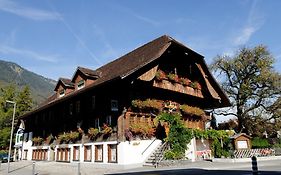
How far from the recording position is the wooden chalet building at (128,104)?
23047 mm

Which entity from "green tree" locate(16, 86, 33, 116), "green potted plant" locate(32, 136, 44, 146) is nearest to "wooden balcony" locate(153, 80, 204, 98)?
"green potted plant" locate(32, 136, 44, 146)

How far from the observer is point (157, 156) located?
2247 cm

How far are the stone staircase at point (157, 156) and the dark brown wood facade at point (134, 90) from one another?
2533mm

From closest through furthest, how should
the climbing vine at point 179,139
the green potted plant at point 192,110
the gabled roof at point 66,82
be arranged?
the climbing vine at point 179,139
the green potted plant at point 192,110
the gabled roof at point 66,82

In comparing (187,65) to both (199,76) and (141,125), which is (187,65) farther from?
(141,125)

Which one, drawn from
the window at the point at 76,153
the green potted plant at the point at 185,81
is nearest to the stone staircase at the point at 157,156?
the green potted plant at the point at 185,81

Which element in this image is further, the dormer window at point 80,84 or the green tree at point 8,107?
the green tree at point 8,107

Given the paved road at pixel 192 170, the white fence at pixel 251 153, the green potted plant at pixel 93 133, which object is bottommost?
the paved road at pixel 192 170

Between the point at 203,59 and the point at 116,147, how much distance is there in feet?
40.6

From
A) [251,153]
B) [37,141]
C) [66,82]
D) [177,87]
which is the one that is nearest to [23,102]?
[37,141]

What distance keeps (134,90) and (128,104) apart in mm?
1407

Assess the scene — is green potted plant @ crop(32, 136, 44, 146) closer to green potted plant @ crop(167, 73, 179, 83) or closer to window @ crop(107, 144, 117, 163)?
window @ crop(107, 144, 117, 163)

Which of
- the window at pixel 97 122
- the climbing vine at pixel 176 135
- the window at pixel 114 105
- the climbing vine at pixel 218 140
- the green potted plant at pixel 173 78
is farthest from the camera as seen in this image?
the green potted plant at pixel 173 78

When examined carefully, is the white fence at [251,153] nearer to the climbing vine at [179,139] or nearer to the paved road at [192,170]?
the climbing vine at [179,139]
